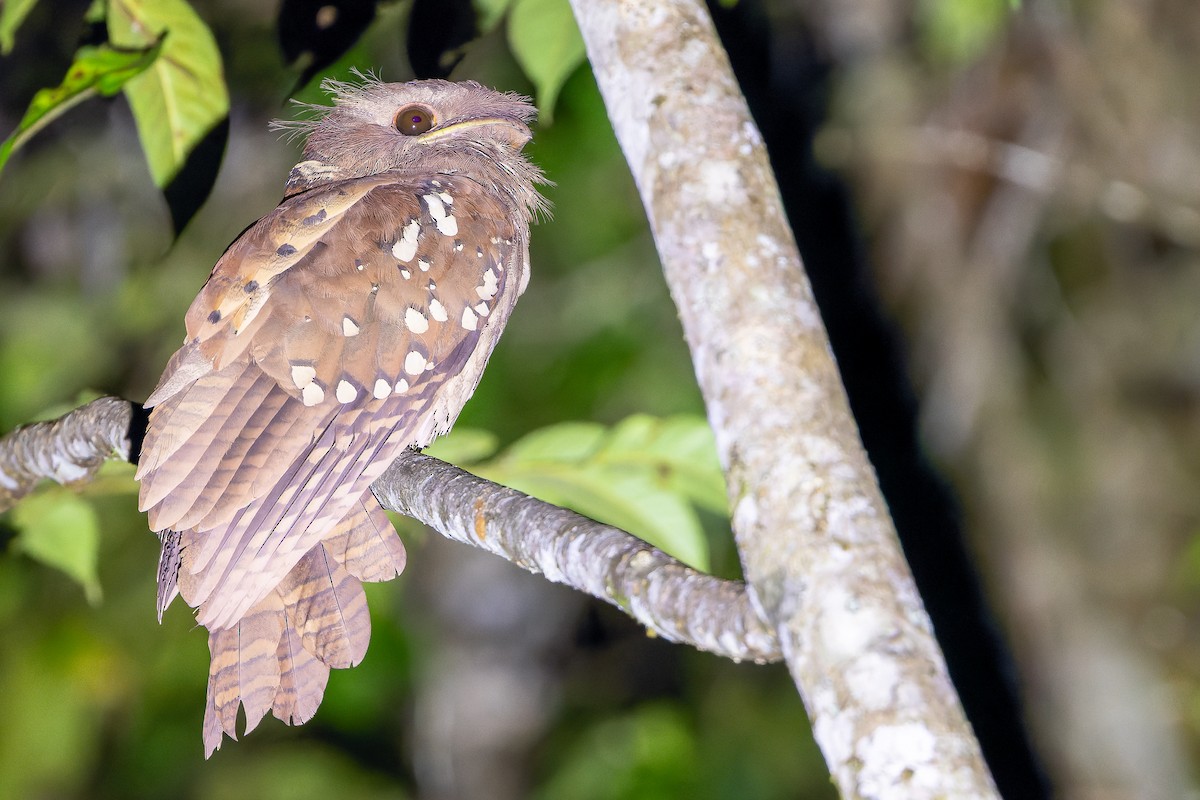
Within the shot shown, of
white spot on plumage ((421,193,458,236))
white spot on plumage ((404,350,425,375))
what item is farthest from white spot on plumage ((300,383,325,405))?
white spot on plumage ((421,193,458,236))

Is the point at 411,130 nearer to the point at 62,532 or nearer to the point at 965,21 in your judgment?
the point at 62,532

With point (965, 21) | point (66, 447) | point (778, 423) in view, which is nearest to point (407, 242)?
point (66, 447)

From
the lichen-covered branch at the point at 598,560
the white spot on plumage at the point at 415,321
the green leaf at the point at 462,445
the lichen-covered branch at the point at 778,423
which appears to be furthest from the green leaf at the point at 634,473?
the lichen-covered branch at the point at 778,423

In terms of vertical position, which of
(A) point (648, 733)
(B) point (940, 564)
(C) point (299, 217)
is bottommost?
(A) point (648, 733)

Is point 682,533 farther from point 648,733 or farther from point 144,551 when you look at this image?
point 144,551

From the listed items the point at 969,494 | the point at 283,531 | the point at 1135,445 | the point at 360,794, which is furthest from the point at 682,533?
the point at 1135,445

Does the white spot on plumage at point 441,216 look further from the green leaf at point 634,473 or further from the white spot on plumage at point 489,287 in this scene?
the green leaf at point 634,473
